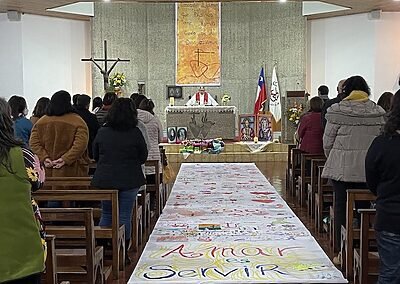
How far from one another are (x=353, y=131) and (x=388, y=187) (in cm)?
189

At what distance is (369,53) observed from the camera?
12445 millimetres

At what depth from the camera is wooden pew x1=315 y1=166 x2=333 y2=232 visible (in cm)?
616

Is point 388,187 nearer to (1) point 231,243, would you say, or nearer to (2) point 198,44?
(1) point 231,243

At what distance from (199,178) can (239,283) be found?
542 centimetres

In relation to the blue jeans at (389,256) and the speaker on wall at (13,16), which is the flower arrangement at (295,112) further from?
A: the blue jeans at (389,256)

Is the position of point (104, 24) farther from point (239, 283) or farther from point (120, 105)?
point (239, 283)

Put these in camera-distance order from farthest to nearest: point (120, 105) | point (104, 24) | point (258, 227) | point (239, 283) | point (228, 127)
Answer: point (104, 24)
point (228, 127)
point (258, 227)
point (120, 105)
point (239, 283)

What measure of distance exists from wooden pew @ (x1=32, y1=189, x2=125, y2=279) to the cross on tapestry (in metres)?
10.6

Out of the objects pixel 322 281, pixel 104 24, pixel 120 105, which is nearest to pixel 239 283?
pixel 322 281

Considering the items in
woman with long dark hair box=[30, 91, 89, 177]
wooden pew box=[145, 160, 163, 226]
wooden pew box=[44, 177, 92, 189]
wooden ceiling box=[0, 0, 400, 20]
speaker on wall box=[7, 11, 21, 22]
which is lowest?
wooden pew box=[145, 160, 163, 226]

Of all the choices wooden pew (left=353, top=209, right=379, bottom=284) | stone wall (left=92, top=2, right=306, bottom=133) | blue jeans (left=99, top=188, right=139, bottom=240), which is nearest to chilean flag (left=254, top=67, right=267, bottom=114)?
stone wall (left=92, top=2, right=306, bottom=133)

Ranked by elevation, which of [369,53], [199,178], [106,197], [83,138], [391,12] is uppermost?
[391,12]

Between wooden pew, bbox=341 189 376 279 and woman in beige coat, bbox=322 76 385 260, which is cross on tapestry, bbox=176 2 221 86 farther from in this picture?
wooden pew, bbox=341 189 376 279

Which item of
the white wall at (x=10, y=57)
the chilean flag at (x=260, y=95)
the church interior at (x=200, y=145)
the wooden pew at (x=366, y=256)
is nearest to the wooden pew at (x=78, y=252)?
the church interior at (x=200, y=145)
